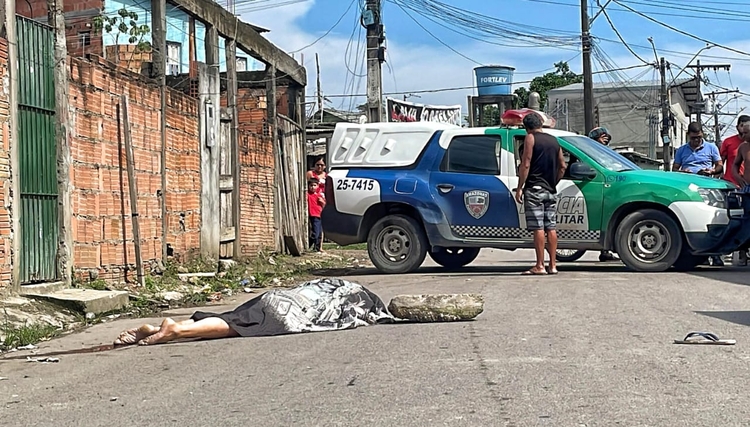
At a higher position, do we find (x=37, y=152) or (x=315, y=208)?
(x=37, y=152)

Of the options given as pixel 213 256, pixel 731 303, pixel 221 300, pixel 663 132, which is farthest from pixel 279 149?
pixel 663 132

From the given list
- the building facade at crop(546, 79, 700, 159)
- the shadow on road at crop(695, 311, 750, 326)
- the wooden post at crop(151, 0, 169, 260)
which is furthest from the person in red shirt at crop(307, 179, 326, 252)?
the building facade at crop(546, 79, 700, 159)

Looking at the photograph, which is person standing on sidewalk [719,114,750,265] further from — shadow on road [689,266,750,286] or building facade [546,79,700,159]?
building facade [546,79,700,159]

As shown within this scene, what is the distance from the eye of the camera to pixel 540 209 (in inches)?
434

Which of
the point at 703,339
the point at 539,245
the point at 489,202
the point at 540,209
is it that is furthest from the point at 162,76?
the point at 703,339

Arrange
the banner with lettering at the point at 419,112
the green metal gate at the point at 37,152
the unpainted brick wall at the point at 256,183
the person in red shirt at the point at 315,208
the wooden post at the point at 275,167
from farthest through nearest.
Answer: the banner with lettering at the point at 419,112
the person in red shirt at the point at 315,208
the wooden post at the point at 275,167
the unpainted brick wall at the point at 256,183
the green metal gate at the point at 37,152

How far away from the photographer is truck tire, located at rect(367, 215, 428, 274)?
12180 millimetres

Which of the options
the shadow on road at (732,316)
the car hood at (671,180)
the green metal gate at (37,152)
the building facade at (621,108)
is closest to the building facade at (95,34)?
the green metal gate at (37,152)

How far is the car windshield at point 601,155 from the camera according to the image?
11414 mm

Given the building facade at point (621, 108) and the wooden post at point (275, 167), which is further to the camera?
the building facade at point (621, 108)

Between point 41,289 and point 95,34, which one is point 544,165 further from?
point 95,34

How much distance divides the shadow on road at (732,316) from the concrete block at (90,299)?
537 cm

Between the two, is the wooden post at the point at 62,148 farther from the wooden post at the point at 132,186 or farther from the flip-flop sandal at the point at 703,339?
the flip-flop sandal at the point at 703,339

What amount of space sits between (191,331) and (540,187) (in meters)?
5.34
